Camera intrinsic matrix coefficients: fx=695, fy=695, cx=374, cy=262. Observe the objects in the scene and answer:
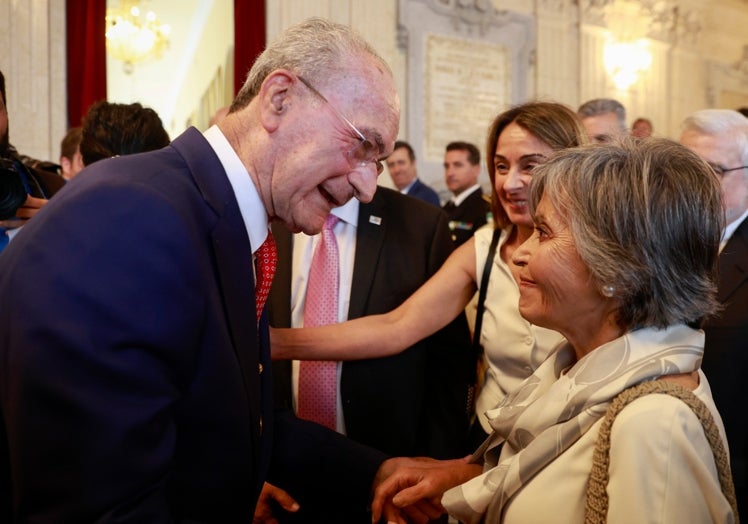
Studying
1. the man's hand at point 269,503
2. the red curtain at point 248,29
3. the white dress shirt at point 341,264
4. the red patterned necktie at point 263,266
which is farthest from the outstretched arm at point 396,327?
the red curtain at point 248,29

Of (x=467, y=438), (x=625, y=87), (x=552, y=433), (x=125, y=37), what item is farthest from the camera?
(x=625, y=87)

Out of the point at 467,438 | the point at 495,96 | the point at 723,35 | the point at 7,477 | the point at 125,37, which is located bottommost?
the point at 467,438

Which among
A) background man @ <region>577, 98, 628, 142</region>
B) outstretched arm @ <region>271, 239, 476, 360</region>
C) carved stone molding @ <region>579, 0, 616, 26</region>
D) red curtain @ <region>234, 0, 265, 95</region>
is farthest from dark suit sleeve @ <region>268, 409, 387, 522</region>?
carved stone molding @ <region>579, 0, 616, 26</region>

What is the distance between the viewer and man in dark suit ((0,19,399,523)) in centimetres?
100

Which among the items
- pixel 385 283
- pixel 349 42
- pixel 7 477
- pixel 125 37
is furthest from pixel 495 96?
pixel 7 477

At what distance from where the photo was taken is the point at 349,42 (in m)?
1.45

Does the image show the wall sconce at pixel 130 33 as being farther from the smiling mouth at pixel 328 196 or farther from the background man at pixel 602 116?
the smiling mouth at pixel 328 196

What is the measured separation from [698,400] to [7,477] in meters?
1.20

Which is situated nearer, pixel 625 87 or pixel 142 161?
pixel 142 161

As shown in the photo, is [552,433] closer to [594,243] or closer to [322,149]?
[594,243]

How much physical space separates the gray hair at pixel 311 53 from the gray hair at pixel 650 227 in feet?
1.76

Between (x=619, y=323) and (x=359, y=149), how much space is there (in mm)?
656

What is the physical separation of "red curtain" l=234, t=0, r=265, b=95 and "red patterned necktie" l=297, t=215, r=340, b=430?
5822 mm

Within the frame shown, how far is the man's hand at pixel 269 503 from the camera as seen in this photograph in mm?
1959
